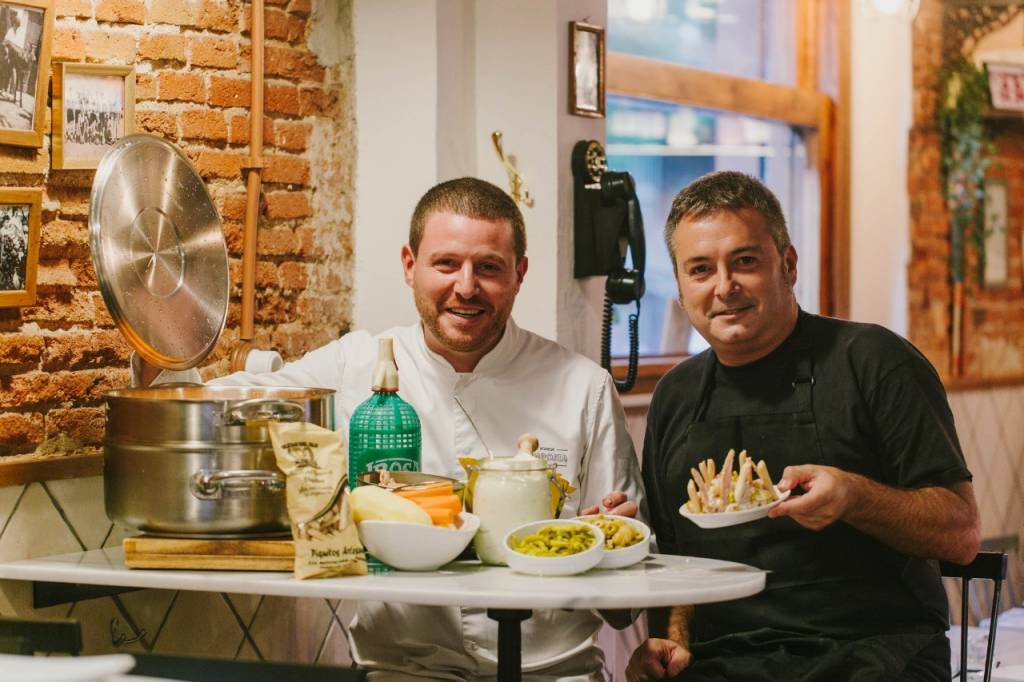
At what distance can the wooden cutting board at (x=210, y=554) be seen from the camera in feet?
7.07

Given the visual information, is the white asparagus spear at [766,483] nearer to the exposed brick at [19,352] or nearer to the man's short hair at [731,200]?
the man's short hair at [731,200]

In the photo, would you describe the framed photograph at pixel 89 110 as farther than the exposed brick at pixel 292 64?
No

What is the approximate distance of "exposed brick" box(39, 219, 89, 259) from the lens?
2.65 m

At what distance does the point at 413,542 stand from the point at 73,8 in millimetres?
1402

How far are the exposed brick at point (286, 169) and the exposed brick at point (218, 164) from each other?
7 centimetres

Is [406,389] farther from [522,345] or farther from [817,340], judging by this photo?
[817,340]

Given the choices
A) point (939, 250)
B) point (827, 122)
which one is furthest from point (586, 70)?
point (939, 250)

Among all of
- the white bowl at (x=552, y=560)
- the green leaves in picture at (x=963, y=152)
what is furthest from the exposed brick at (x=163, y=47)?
the green leaves in picture at (x=963, y=152)

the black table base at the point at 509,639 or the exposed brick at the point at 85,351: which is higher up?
the exposed brick at the point at 85,351

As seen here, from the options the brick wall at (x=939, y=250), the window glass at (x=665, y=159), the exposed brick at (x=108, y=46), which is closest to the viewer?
the exposed brick at (x=108, y=46)

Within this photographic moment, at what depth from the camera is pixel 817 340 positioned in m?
2.71

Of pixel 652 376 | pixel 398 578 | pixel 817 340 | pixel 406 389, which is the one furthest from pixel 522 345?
pixel 652 376

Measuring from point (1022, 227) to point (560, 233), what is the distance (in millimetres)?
3578

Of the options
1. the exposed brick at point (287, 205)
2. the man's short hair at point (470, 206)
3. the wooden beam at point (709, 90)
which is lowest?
the man's short hair at point (470, 206)
